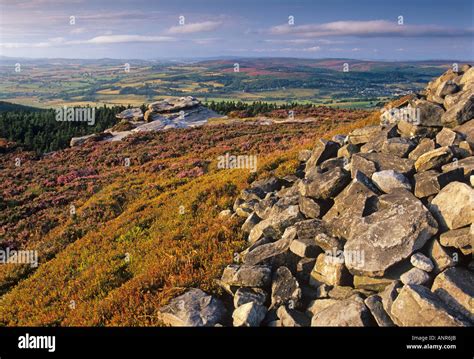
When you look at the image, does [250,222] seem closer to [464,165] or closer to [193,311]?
[193,311]

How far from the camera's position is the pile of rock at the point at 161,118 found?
181 feet

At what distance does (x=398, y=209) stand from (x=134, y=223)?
1135cm

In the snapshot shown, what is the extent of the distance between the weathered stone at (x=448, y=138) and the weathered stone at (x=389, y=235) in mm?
3251

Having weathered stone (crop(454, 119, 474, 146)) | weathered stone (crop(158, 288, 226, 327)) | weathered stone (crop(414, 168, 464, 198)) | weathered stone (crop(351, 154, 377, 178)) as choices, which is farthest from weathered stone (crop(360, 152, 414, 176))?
weathered stone (crop(158, 288, 226, 327))

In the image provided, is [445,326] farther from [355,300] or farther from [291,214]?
[291,214]

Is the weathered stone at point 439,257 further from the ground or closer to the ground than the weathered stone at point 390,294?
further from the ground

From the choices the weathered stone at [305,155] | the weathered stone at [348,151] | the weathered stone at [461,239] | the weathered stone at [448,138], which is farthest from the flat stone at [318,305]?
the weathered stone at [305,155]

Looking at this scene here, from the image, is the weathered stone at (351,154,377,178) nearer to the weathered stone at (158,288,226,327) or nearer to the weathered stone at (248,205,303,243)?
the weathered stone at (248,205,303,243)

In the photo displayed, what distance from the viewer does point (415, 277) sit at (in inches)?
310

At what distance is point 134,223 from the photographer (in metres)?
16.5

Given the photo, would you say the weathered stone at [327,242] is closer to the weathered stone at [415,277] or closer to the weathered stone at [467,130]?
the weathered stone at [415,277]

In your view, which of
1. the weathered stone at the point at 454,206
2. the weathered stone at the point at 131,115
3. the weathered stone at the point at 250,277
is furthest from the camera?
the weathered stone at the point at 131,115

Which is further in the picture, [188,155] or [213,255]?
[188,155]
